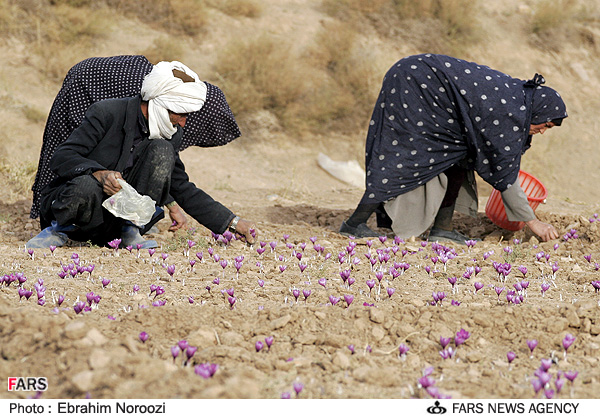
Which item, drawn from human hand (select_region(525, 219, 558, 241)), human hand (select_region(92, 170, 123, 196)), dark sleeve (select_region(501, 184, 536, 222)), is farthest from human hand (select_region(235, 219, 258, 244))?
human hand (select_region(525, 219, 558, 241))

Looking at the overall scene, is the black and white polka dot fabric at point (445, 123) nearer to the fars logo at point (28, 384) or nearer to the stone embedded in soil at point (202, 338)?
the stone embedded in soil at point (202, 338)

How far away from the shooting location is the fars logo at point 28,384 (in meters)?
2.32

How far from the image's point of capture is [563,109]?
5.14 meters

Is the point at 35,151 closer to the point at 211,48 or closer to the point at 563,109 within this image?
the point at 211,48

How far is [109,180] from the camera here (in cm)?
424

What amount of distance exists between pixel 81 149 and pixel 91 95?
0.74 metres

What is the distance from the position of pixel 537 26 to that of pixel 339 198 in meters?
8.86

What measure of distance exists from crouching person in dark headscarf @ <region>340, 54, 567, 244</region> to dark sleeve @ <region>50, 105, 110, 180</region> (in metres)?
2.18

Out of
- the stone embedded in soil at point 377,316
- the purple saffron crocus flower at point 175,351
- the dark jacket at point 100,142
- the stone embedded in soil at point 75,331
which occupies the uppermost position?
the stone embedded in soil at point 377,316

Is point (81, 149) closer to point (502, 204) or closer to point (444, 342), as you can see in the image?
point (444, 342)

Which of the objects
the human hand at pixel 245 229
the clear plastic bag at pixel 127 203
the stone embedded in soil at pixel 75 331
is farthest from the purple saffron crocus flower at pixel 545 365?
the human hand at pixel 245 229

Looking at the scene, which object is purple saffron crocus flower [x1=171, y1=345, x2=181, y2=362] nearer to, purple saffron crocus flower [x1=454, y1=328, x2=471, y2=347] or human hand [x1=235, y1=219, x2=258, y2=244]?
purple saffron crocus flower [x1=454, y1=328, x2=471, y2=347]

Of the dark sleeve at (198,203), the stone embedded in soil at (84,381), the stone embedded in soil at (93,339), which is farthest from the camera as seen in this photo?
the dark sleeve at (198,203)

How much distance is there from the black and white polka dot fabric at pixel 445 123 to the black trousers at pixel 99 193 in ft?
5.79
